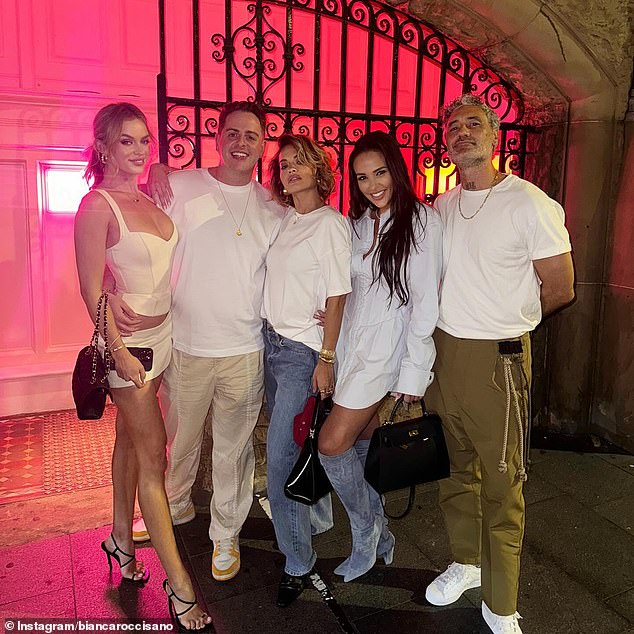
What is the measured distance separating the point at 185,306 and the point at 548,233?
5.26 ft

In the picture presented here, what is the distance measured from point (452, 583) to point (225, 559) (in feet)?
3.62

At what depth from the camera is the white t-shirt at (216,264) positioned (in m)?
2.70

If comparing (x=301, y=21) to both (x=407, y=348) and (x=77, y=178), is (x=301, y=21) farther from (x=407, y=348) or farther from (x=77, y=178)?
(x=407, y=348)

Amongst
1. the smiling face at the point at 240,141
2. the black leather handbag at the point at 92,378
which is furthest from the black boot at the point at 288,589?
the smiling face at the point at 240,141

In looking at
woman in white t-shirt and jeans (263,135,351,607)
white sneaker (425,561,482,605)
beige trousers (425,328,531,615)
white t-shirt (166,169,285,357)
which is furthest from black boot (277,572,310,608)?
white t-shirt (166,169,285,357)

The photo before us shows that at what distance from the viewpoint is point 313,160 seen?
8.50ft

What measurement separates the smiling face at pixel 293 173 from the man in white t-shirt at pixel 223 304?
20 cm

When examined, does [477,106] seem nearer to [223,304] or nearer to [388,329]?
[388,329]

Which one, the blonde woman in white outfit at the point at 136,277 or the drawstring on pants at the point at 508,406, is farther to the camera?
the drawstring on pants at the point at 508,406

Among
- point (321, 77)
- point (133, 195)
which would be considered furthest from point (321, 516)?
point (321, 77)

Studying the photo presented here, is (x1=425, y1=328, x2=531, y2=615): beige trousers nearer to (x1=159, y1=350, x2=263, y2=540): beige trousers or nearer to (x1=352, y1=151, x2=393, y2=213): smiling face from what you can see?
(x1=352, y1=151, x2=393, y2=213): smiling face

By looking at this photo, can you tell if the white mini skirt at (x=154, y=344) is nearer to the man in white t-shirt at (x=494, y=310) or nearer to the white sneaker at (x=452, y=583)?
the man in white t-shirt at (x=494, y=310)

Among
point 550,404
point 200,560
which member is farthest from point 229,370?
point 550,404

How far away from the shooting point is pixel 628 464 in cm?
421
